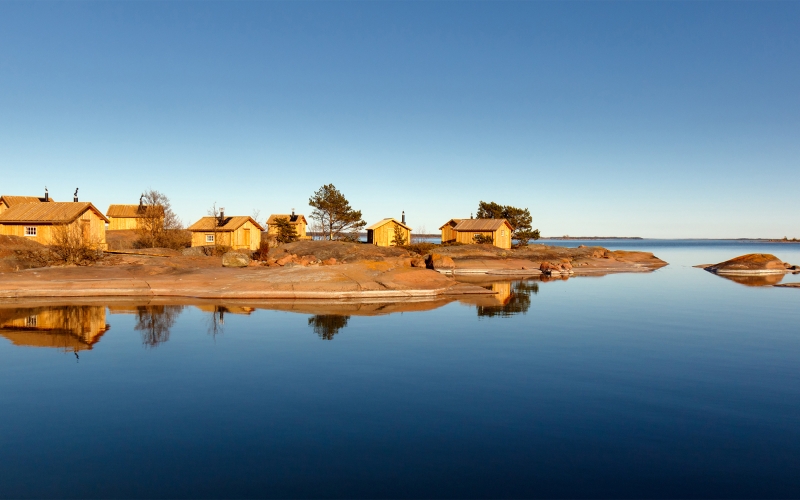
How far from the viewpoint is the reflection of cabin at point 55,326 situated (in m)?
21.3

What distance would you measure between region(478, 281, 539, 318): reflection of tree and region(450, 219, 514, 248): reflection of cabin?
30172 mm

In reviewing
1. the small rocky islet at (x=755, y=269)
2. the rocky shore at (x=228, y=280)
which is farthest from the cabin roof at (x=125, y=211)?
the small rocky islet at (x=755, y=269)

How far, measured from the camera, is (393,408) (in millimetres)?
13734

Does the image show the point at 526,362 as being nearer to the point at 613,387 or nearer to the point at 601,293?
the point at 613,387

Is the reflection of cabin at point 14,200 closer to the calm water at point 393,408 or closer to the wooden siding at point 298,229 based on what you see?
the wooden siding at point 298,229

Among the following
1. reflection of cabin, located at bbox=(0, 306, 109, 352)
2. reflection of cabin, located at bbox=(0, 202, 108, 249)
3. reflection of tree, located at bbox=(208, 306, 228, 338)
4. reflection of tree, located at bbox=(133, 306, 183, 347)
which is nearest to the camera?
reflection of cabin, located at bbox=(0, 306, 109, 352)

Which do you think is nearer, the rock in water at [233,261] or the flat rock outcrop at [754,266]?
the rock in water at [233,261]

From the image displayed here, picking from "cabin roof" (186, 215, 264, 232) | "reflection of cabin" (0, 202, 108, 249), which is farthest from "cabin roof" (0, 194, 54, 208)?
"cabin roof" (186, 215, 264, 232)

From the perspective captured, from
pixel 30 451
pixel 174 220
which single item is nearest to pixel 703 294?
pixel 30 451

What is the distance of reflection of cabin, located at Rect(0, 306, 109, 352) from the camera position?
21.3 metres

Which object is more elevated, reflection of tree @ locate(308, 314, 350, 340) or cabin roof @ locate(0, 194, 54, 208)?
cabin roof @ locate(0, 194, 54, 208)

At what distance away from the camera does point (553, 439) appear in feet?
38.6

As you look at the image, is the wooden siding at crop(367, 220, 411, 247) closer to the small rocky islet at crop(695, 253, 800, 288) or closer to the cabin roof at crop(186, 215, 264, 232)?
the cabin roof at crop(186, 215, 264, 232)

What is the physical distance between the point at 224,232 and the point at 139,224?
21.3 metres
